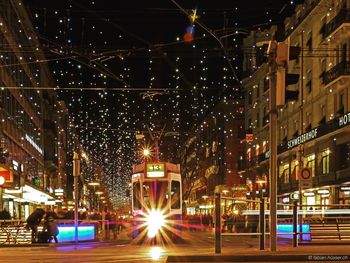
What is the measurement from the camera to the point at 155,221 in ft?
85.1

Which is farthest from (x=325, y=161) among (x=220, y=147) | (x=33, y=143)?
(x=220, y=147)

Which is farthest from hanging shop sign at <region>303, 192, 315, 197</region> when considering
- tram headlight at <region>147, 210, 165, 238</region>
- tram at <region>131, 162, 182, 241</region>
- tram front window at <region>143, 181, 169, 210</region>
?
tram headlight at <region>147, 210, 165, 238</region>

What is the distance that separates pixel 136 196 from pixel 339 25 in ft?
61.3

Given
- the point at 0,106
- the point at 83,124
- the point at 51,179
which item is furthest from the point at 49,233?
the point at 51,179

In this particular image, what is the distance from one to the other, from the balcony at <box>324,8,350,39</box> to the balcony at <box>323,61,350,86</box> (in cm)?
183

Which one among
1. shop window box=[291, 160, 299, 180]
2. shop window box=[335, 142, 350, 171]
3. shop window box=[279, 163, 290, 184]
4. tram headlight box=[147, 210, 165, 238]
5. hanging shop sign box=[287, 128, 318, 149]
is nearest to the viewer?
tram headlight box=[147, 210, 165, 238]

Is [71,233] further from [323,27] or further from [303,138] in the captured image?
[323,27]

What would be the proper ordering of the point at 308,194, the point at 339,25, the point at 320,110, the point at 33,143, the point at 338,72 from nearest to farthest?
the point at 339,25 < the point at 338,72 < the point at 308,194 < the point at 320,110 < the point at 33,143

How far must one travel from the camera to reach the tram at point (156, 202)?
25922 millimetres

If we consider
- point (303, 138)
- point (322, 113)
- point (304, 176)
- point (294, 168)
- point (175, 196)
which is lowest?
point (175, 196)

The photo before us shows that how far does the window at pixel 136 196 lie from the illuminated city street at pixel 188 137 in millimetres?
68

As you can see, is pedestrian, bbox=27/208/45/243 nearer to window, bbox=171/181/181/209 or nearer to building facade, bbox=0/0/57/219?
building facade, bbox=0/0/57/219

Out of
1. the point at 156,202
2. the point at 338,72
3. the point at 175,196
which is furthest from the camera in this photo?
the point at 338,72

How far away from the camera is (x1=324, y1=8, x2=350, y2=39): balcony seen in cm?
3716
